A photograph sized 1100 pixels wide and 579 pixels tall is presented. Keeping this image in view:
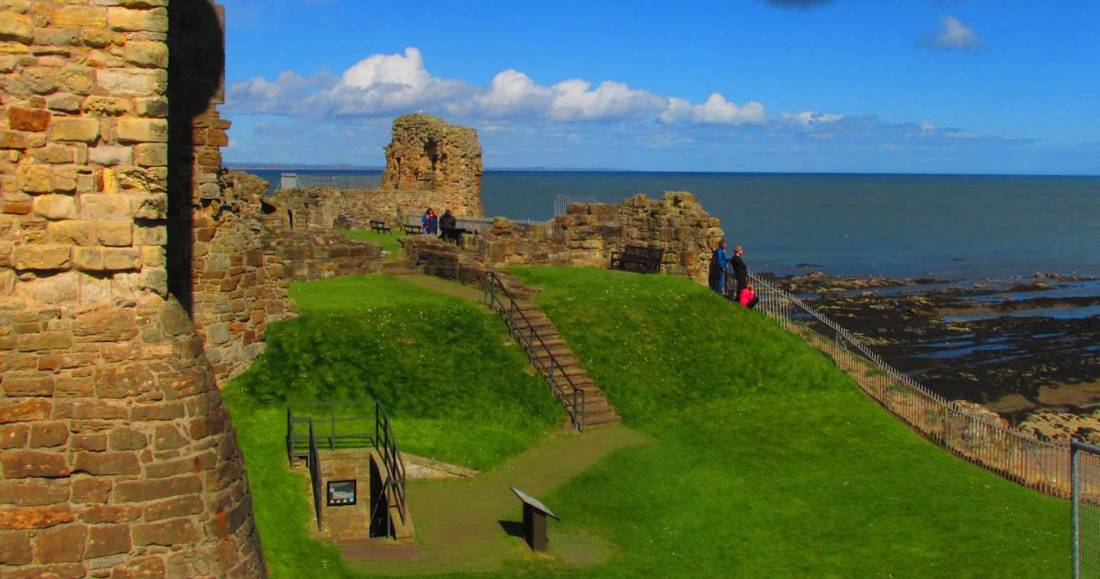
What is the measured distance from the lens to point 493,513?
52.1 ft

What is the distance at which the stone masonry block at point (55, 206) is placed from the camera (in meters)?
7.06

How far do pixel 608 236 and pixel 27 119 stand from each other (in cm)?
2675

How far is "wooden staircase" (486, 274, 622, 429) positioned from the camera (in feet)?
66.6

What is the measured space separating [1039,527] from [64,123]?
14.6m

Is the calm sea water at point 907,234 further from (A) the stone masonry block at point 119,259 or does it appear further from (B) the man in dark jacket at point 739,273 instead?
(A) the stone masonry block at point 119,259

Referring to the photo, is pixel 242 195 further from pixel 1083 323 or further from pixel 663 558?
pixel 1083 323

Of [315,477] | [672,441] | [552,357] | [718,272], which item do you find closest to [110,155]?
[315,477]

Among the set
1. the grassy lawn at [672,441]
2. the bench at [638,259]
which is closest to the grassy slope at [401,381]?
the grassy lawn at [672,441]

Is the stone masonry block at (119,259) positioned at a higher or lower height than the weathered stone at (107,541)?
higher

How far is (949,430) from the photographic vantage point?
2072cm

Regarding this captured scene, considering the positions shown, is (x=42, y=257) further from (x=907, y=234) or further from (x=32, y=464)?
(x=907, y=234)

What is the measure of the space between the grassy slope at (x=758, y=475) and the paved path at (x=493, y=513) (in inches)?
17.0

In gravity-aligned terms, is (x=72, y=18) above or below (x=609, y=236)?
above

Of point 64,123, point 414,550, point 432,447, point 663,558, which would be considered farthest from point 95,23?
point 432,447
